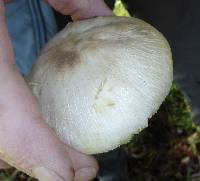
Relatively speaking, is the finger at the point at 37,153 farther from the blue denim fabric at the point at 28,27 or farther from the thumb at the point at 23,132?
the blue denim fabric at the point at 28,27

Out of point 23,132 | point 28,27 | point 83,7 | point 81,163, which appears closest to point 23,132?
point 23,132

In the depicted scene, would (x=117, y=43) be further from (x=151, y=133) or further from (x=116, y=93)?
(x=151, y=133)

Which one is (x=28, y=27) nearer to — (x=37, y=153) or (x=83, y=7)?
(x=83, y=7)

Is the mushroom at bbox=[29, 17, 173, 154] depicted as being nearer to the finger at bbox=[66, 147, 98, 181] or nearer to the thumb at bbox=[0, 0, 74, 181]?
the finger at bbox=[66, 147, 98, 181]

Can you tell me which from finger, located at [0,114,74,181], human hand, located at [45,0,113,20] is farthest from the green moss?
finger, located at [0,114,74,181]

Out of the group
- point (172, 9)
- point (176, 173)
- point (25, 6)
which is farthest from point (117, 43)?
point (176, 173)
